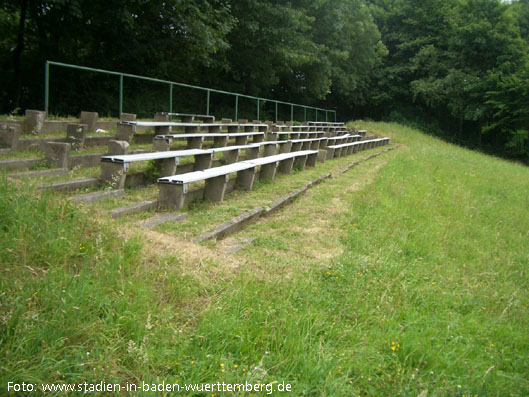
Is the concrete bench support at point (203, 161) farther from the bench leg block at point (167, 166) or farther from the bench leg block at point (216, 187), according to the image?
the bench leg block at point (216, 187)

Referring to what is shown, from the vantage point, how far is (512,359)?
110 inches

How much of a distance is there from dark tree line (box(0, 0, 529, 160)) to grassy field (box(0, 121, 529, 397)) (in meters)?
8.48

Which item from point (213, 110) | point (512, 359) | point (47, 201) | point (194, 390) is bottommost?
point (512, 359)

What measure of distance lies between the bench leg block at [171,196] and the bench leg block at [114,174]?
1.54 feet

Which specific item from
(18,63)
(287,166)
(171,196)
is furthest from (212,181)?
(18,63)

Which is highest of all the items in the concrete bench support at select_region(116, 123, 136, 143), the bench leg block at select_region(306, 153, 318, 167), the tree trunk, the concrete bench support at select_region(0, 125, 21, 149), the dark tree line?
the dark tree line

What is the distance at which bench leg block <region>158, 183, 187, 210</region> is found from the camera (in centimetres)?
453

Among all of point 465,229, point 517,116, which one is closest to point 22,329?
point 465,229

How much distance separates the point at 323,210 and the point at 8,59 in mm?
11028

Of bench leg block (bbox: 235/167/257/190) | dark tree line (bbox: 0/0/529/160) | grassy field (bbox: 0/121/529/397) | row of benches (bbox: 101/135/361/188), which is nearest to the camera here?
grassy field (bbox: 0/121/529/397)

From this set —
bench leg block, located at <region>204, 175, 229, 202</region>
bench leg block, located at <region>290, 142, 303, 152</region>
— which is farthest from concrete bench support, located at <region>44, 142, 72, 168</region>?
bench leg block, located at <region>290, 142, 303, 152</region>

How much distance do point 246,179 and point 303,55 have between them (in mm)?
14018

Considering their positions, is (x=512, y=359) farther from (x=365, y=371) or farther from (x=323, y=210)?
(x=323, y=210)

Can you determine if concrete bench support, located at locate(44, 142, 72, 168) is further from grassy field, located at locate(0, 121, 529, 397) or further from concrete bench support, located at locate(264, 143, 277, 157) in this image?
concrete bench support, located at locate(264, 143, 277, 157)
